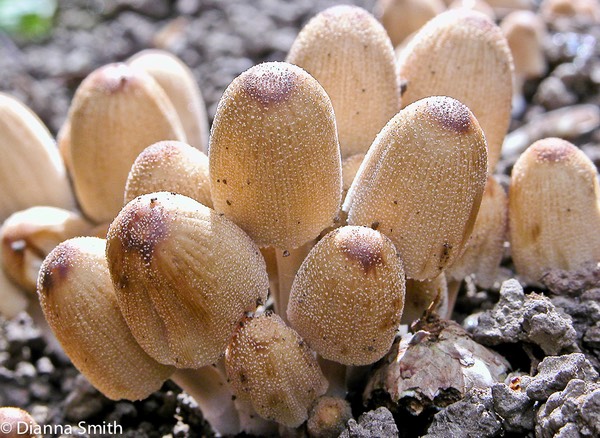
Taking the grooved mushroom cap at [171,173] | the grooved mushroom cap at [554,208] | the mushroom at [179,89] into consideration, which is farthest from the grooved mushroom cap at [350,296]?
the mushroom at [179,89]

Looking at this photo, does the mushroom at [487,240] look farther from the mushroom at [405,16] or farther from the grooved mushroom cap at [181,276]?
the mushroom at [405,16]

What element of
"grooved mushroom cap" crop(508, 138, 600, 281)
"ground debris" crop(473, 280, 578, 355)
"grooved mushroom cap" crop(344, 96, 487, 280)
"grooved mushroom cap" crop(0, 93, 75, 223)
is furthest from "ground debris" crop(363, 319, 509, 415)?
"grooved mushroom cap" crop(0, 93, 75, 223)

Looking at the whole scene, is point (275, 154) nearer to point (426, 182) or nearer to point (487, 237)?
point (426, 182)

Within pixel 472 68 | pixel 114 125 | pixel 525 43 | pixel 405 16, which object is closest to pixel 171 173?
pixel 114 125

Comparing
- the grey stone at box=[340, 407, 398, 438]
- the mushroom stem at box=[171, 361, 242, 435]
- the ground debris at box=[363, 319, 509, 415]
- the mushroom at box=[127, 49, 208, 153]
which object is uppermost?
the mushroom at box=[127, 49, 208, 153]

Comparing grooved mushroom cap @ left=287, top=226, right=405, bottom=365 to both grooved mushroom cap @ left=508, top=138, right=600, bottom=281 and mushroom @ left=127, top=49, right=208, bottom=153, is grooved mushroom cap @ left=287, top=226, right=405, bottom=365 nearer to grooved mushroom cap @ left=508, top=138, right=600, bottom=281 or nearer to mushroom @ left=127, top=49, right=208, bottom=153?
grooved mushroom cap @ left=508, top=138, right=600, bottom=281
